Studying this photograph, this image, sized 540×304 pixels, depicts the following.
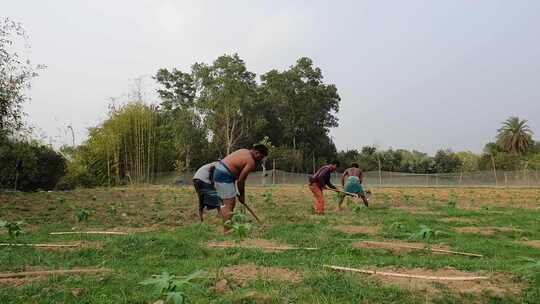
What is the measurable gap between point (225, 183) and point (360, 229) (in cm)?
265

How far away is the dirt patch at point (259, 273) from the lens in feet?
14.6

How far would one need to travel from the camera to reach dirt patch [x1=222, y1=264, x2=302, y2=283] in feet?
14.6

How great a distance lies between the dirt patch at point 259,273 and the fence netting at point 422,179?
33.8 meters

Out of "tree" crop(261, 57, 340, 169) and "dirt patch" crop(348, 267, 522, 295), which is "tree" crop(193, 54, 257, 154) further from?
"dirt patch" crop(348, 267, 522, 295)

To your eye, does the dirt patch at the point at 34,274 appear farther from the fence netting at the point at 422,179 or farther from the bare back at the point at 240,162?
the fence netting at the point at 422,179

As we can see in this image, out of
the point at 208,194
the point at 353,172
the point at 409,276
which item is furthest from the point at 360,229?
the point at 353,172

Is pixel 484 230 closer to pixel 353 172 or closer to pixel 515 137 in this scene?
pixel 353 172

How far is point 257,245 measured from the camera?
253 inches

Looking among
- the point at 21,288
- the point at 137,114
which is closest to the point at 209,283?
the point at 21,288

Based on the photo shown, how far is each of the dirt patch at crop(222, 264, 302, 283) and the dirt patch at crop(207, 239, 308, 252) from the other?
106 cm

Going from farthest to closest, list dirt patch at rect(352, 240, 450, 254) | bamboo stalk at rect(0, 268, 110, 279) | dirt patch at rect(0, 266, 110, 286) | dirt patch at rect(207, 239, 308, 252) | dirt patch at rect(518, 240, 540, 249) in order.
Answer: dirt patch at rect(518, 240, 540, 249)
dirt patch at rect(352, 240, 450, 254)
dirt patch at rect(207, 239, 308, 252)
bamboo stalk at rect(0, 268, 110, 279)
dirt patch at rect(0, 266, 110, 286)

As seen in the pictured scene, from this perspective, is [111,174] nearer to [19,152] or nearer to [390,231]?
[19,152]

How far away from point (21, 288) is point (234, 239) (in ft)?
10.5

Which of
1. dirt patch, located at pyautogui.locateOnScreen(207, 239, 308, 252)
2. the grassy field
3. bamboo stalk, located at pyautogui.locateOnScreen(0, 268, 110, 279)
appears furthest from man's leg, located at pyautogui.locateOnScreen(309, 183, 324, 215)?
bamboo stalk, located at pyautogui.locateOnScreen(0, 268, 110, 279)
